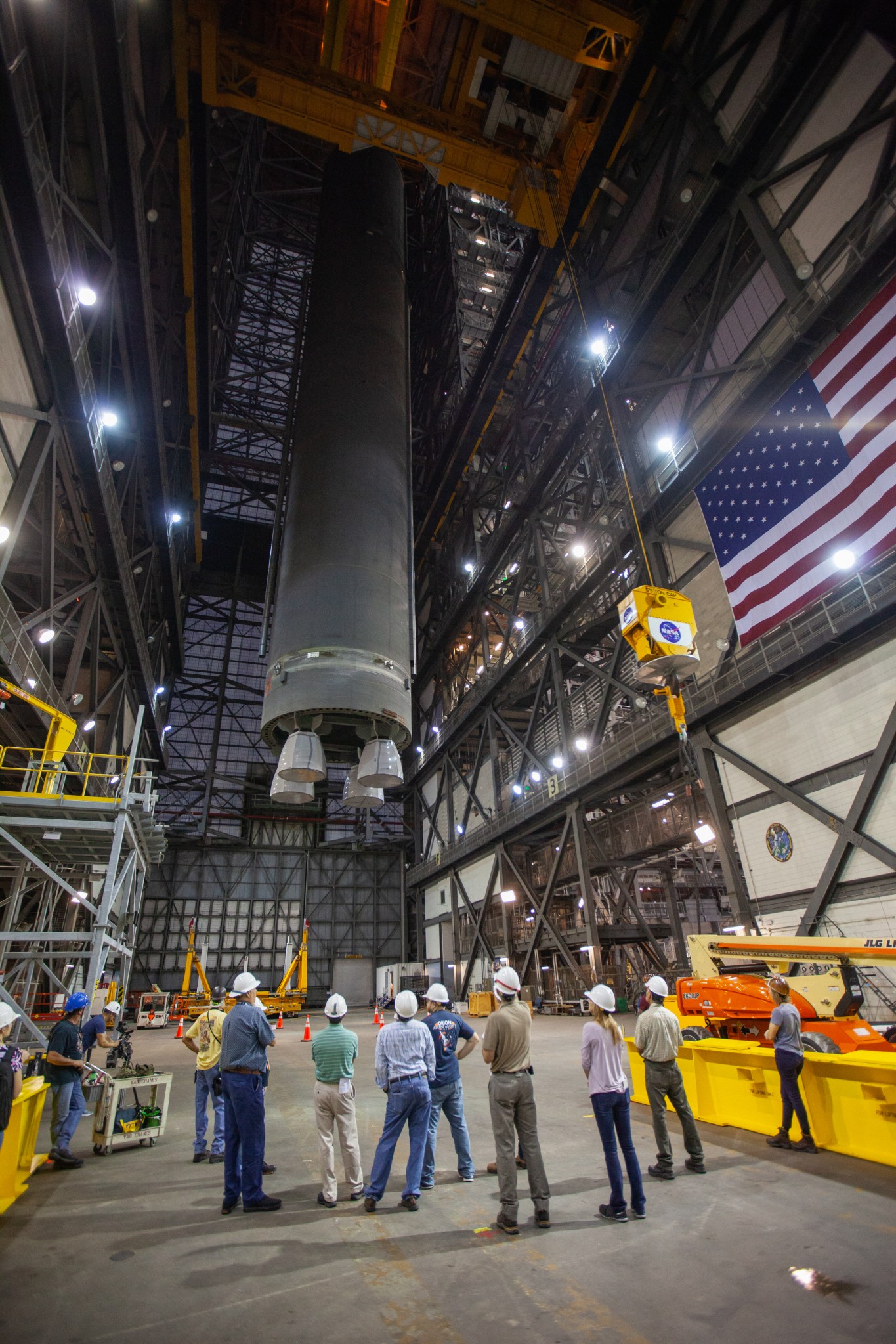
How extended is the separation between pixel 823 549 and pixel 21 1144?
1577 cm

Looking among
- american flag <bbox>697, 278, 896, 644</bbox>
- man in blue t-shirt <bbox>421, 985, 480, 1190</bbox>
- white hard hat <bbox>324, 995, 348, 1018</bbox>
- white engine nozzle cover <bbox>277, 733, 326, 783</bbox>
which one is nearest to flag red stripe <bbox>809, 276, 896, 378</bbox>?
american flag <bbox>697, 278, 896, 644</bbox>

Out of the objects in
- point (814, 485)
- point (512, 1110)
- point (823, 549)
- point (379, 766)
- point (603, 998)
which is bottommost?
point (512, 1110)

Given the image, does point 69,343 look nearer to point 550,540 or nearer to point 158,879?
point 550,540

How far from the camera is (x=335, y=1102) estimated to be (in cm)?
543

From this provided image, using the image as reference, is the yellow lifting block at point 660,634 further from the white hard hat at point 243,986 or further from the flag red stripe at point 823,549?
the white hard hat at point 243,986

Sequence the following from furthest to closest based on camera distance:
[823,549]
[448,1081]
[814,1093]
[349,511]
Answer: [823,549] → [349,511] → [814,1093] → [448,1081]

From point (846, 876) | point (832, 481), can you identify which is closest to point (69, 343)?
point (832, 481)

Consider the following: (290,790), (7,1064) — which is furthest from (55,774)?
(7,1064)

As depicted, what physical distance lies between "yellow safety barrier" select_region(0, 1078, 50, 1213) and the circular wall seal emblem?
43.7ft

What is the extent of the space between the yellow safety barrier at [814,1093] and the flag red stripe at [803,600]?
8.95m

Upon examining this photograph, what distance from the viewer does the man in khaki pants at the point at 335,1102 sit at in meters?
5.41

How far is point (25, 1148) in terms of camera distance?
6461 millimetres

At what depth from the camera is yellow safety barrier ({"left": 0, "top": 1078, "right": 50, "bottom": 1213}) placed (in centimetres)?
564

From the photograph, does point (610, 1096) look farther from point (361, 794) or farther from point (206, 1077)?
point (361, 794)
